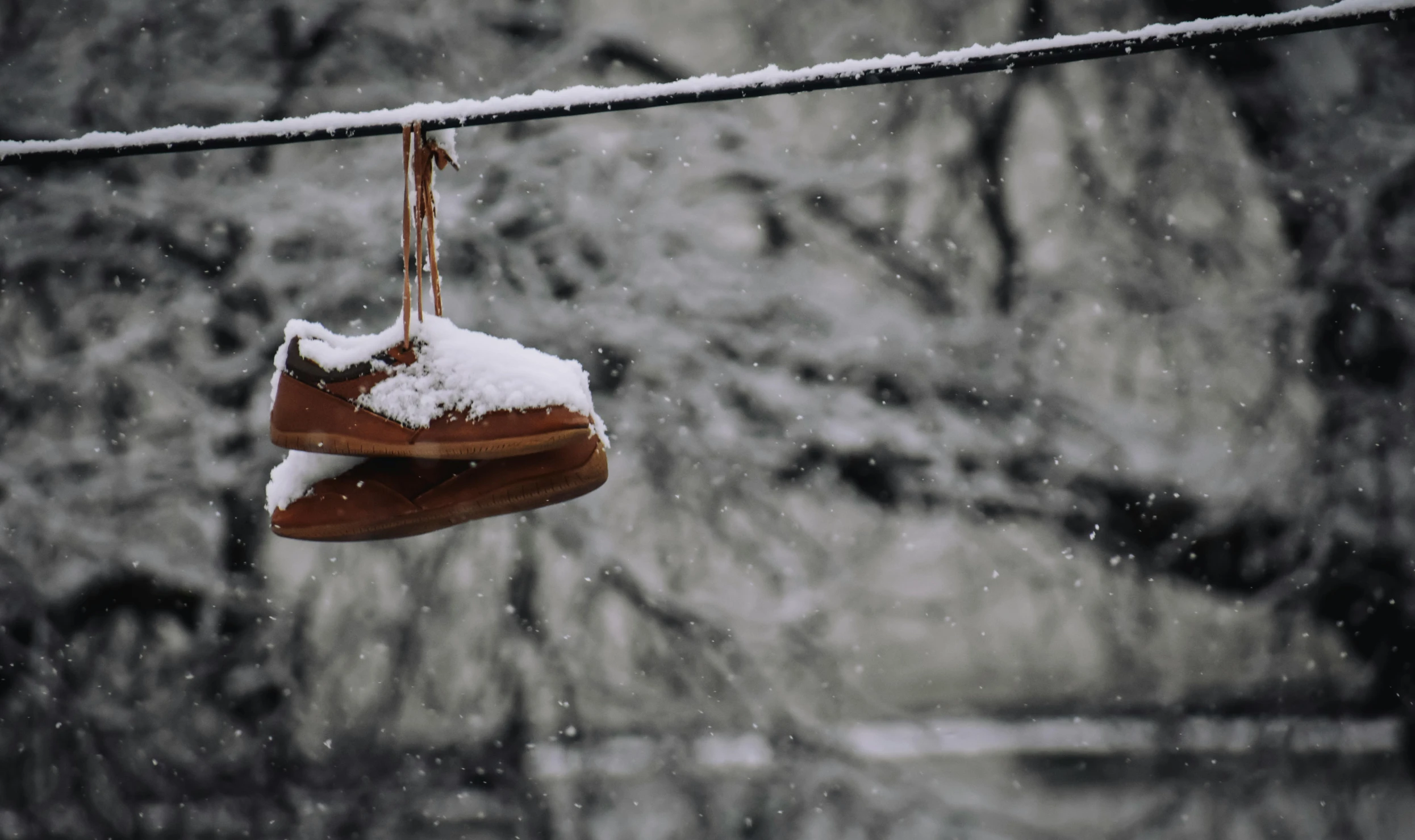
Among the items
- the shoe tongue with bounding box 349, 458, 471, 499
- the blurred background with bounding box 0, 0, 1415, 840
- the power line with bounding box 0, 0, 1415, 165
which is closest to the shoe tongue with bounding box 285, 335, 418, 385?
the shoe tongue with bounding box 349, 458, 471, 499

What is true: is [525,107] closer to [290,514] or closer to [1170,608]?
[290,514]

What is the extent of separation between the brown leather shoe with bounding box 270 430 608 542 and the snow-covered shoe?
0.20ft

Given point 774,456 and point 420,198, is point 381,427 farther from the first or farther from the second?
point 774,456

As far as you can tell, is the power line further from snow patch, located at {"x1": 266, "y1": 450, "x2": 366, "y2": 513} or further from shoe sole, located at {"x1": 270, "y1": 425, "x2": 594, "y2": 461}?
snow patch, located at {"x1": 266, "y1": 450, "x2": 366, "y2": 513}

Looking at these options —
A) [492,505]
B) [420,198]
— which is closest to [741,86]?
[420,198]

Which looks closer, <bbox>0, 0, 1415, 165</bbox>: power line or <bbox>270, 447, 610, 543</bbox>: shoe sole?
<bbox>0, 0, 1415, 165</bbox>: power line

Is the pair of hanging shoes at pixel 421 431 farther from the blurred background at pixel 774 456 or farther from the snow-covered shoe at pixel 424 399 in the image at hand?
the blurred background at pixel 774 456

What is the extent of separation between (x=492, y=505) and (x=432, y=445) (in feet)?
0.53

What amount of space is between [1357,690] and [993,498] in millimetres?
1436

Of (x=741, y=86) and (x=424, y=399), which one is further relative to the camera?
(x=424, y=399)

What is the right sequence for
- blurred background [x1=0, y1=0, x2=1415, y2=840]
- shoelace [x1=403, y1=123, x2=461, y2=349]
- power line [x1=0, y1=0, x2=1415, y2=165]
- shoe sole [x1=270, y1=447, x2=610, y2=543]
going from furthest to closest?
blurred background [x1=0, y1=0, x2=1415, y2=840], shoe sole [x1=270, y1=447, x2=610, y2=543], shoelace [x1=403, y1=123, x2=461, y2=349], power line [x1=0, y1=0, x2=1415, y2=165]

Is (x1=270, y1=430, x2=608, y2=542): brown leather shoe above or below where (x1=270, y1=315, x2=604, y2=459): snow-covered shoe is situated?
below

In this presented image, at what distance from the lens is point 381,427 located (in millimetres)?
1300

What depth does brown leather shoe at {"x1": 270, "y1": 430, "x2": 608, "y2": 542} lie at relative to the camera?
1400mm
